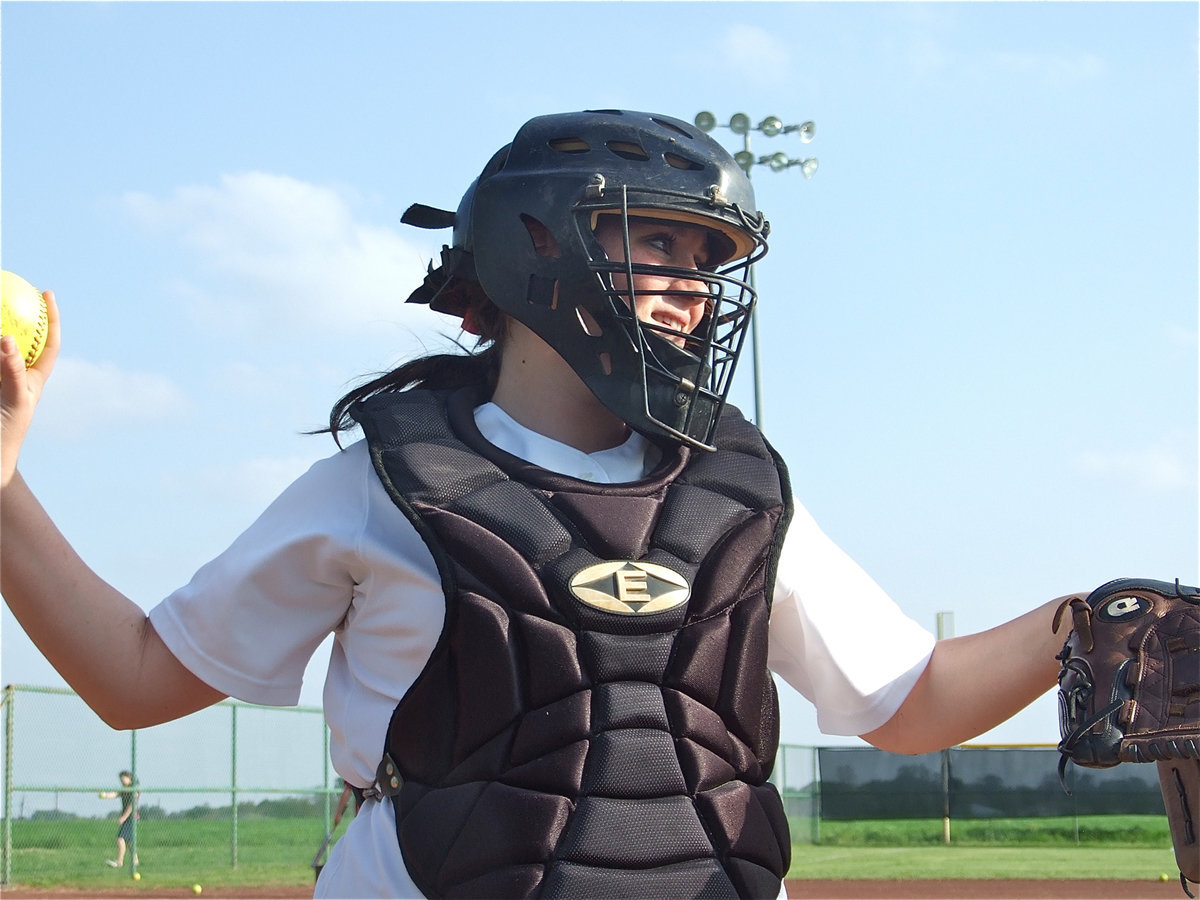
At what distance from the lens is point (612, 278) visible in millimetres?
2682

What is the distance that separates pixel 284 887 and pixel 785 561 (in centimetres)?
1209

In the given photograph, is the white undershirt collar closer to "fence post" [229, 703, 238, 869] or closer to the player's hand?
the player's hand

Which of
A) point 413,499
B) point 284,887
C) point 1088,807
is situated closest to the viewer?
point 413,499

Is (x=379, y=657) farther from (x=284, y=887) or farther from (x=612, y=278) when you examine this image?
(x=284, y=887)

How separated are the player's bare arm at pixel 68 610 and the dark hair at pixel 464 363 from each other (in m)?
0.71

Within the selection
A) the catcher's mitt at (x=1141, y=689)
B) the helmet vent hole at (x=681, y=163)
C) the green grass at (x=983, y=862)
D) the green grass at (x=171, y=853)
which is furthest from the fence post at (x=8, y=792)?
the catcher's mitt at (x=1141, y=689)

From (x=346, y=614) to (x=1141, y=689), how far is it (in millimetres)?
1491

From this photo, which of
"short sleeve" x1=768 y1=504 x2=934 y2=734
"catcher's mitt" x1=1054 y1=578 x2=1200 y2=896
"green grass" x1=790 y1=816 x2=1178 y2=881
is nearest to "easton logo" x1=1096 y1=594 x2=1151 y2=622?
"catcher's mitt" x1=1054 y1=578 x2=1200 y2=896

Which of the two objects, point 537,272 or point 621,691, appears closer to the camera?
point 621,691

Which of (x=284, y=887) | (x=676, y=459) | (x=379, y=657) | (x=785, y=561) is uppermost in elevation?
(x=676, y=459)

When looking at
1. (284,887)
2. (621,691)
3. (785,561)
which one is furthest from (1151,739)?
(284,887)

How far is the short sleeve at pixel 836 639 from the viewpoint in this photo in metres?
2.76

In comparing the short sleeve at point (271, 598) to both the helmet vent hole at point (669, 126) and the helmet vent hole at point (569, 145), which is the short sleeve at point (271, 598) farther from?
the helmet vent hole at point (669, 126)

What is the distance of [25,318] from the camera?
97.3 inches
